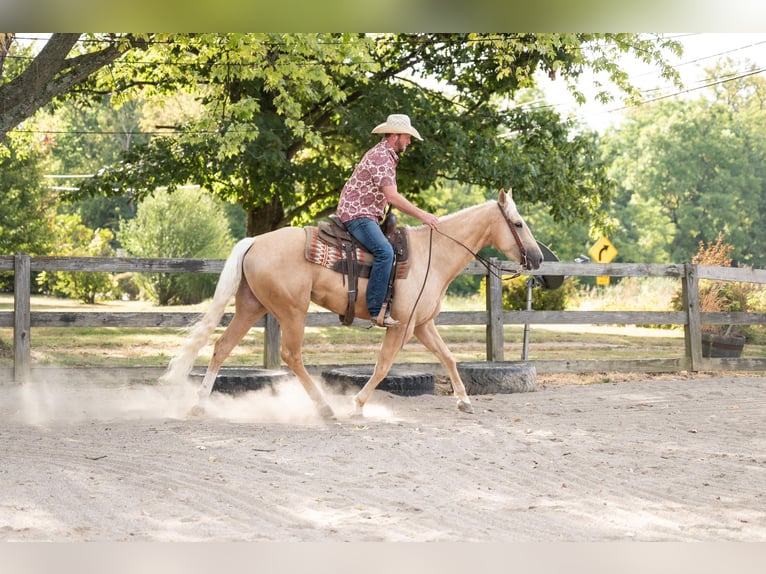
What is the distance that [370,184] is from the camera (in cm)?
768

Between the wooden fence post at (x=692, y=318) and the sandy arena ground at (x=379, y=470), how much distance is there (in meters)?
3.03

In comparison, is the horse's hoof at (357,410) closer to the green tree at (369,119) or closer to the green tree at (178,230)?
the green tree at (369,119)

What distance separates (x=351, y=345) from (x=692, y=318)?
8.13 metres

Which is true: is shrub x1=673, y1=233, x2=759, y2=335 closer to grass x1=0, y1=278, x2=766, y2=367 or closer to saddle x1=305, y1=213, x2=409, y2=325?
grass x1=0, y1=278, x2=766, y2=367

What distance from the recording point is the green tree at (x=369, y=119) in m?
13.2

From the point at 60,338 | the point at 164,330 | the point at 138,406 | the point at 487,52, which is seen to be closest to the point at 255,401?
the point at 138,406

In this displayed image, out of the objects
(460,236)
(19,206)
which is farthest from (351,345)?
(460,236)

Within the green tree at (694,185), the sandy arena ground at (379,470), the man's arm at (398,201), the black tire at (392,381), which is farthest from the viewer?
the green tree at (694,185)

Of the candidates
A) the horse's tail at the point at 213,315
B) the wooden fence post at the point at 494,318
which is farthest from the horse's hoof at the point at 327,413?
the wooden fence post at the point at 494,318

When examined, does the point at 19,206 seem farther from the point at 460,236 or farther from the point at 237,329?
the point at 460,236

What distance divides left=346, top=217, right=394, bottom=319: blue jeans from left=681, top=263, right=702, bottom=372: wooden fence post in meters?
6.09

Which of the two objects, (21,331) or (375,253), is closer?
(375,253)

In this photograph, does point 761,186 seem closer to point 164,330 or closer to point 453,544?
point 164,330

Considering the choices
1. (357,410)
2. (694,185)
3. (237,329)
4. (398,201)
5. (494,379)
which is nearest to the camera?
(398,201)
